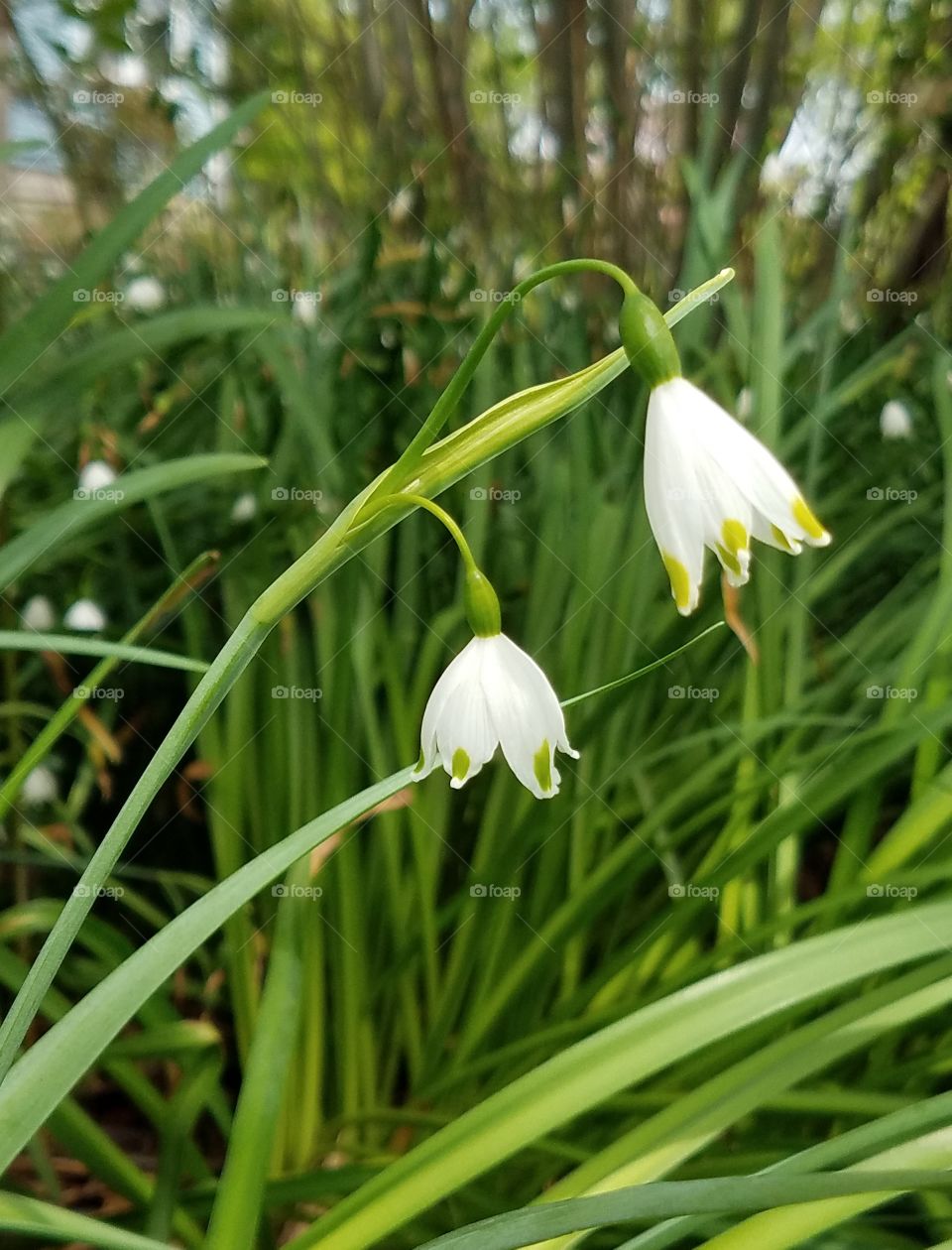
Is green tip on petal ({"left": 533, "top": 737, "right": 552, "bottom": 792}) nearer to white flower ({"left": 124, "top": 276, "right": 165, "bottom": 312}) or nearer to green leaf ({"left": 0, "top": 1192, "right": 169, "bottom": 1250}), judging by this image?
green leaf ({"left": 0, "top": 1192, "right": 169, "bottom": 1250})

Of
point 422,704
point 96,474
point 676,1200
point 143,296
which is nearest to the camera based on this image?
point 676,1200

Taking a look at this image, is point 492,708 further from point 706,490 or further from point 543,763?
point 706,490

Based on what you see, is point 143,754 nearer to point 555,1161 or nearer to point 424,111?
point 555,1161

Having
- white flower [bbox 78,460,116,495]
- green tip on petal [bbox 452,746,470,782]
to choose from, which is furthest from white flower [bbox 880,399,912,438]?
green tip on petal [bbox 452,746,470,782]

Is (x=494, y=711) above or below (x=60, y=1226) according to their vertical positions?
above

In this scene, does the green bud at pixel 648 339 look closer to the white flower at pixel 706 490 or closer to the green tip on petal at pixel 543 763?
the white flower at pixel 706 490

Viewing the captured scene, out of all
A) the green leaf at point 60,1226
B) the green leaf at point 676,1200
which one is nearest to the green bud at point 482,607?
the green leaf at point 676,1200

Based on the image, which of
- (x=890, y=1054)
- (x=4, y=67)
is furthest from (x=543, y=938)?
(x=4, y=67)

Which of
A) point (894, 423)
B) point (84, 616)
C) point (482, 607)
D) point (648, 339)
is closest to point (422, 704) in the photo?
point (84, 616)
